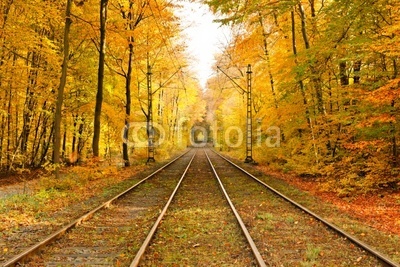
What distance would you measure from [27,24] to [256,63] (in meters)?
17.1

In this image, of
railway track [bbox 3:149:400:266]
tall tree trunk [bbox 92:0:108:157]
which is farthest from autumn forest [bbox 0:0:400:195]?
railway track [bbox 3:149:400:266]

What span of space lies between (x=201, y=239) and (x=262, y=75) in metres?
20.8

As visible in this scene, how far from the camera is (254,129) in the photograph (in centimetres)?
3158

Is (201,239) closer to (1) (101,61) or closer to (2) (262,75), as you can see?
(1) (101,61)

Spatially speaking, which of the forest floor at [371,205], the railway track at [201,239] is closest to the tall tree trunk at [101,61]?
the forest floor at [371,205]

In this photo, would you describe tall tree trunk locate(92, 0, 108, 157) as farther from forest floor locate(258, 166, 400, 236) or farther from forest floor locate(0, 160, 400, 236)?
forest floor locate(258, 166, 400, 236)

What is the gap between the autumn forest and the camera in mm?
12664

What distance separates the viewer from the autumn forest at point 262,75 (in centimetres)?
1266

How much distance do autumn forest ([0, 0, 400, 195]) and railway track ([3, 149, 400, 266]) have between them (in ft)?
14.0

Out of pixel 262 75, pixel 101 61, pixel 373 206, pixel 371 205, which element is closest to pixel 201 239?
pixel 373 206

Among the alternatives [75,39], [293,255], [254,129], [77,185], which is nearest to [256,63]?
[254,129]

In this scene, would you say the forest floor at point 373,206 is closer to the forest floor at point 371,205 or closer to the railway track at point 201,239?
the forest floor at point 371,205

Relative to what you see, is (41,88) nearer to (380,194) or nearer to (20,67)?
(20,67)

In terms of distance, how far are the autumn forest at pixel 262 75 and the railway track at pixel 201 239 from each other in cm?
426
